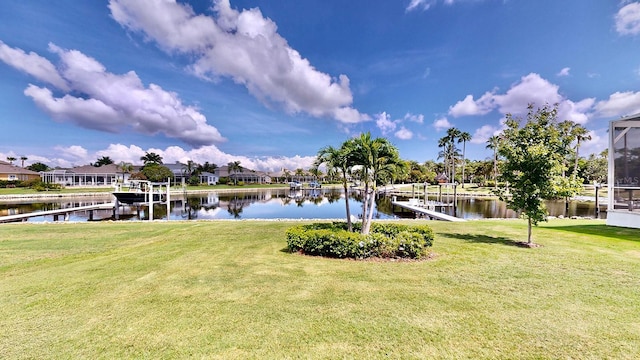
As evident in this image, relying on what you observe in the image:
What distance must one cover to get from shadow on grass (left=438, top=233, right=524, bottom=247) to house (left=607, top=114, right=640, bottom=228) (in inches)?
281

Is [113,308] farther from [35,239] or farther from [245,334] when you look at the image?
[35,239]

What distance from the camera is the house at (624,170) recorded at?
11914mm

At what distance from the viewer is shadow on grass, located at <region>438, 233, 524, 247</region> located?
875 centimetres

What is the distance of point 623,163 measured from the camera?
40.5ft

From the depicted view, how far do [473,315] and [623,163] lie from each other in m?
14.6

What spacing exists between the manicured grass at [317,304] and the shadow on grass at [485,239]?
860 mm

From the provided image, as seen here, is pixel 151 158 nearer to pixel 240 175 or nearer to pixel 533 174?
pixel 240 175

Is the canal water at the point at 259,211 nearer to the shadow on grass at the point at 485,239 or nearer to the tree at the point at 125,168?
the shadow on grass at the point at 485,239

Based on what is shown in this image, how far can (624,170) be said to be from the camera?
1230cm

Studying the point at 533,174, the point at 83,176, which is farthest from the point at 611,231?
the point at 83,176

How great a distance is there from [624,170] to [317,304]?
53.3 ft

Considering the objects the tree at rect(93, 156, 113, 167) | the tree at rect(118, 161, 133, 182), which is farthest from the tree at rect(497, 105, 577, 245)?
the tree at rect(93, 156, 113, 167)

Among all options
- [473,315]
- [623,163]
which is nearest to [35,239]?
[473,315]

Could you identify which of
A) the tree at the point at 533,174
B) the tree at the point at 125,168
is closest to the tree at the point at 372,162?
the tree at the point at 533,174
